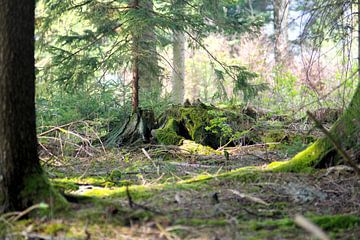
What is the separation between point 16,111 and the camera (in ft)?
10.5

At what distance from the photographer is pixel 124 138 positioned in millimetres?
8109

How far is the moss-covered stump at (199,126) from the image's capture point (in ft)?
25.2

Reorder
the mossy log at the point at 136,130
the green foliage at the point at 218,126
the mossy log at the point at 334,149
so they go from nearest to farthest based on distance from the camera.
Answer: the mossy log at the point at 334,149, the green foliage at the point at 218,126, the mossy log at the point at 136,130

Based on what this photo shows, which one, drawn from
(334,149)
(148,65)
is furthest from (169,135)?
(334,149)

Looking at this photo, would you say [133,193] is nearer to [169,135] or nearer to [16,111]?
[16,111]

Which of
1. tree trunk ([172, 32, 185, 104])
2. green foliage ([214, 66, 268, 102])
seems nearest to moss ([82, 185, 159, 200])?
green foliage ([214, 66, 268, 102])

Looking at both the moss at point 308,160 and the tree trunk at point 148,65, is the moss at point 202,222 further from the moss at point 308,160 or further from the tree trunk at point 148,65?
the tree trunk at point 148,65

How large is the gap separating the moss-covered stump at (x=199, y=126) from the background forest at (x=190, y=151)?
23 millimetres

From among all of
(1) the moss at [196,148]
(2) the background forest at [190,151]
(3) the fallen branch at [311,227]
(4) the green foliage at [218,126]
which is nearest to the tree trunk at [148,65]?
(2) the background forest at [190,151]

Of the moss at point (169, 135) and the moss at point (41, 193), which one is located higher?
the moss at point (169, 135)

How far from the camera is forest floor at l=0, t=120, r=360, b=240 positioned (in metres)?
2.90

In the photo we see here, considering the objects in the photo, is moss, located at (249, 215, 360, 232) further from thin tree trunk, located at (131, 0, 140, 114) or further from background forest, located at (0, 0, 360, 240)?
thin tree trunk, located at (131, 0, 140, 114)

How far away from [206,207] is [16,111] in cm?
145

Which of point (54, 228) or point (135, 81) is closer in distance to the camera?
point (54, 228)
